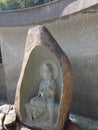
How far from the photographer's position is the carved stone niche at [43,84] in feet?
14.0

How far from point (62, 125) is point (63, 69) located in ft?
2.95

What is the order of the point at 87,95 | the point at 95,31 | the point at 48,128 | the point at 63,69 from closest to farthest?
the point at 63,69 → the point at 48,128 → the point at 95,31 → the point at 87,95

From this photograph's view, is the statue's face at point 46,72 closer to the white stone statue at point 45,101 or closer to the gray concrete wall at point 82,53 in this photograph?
the white stone statue at point 45,101

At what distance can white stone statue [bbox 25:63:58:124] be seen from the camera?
457 cm

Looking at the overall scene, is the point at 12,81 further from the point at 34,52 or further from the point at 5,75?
the point at 34,52

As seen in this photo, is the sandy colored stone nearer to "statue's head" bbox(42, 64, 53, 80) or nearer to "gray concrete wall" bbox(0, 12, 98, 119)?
"statue's head" bbox(42, 64, 53, 80)

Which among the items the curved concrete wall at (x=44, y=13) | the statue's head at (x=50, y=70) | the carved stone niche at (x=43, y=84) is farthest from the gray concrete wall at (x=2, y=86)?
the statue's head at (x=50, y=70)

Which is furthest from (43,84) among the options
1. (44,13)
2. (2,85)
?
(2,85)

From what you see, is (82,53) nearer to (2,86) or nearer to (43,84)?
(43,84)

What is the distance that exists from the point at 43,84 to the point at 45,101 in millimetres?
305

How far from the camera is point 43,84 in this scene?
15.6 ft

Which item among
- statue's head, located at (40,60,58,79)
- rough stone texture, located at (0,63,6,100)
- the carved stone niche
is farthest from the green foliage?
statue's head, located at (40,60,58,79)

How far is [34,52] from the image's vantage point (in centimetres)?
463

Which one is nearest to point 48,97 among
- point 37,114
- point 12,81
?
point 37,114
